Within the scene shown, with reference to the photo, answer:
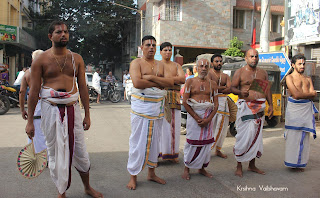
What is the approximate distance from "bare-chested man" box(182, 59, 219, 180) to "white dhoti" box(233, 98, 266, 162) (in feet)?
1.71

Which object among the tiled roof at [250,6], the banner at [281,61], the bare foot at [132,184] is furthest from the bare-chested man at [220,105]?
the tiled roof at [250,6]

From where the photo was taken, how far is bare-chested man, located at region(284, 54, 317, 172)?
4789 millimetres

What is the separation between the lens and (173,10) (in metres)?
20.2

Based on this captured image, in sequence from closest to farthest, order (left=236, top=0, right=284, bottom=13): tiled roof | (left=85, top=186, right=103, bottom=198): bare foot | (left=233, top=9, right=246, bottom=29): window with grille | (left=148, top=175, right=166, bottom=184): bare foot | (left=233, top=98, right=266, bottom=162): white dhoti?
1. (left=85, top=186, right=103, bottom=198): bare foot
2. (left=148, top=175, right=166, bottom=184): bare foot
3. (left=233, top=98, right=266, bottom=162): white dhoti
4. (left=236, top=0, right=284, bottom=13): tiled roof
5. (left=233, top=9, right=246, bottom=29): window with grille

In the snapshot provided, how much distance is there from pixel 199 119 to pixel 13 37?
56.0ft

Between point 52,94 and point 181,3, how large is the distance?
18127mm

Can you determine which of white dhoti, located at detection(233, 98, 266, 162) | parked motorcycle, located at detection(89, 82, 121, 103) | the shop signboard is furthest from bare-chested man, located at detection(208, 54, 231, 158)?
parked motorcycle, located at detection(89, 82, 121, 103)

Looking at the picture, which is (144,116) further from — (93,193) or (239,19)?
(239,19)

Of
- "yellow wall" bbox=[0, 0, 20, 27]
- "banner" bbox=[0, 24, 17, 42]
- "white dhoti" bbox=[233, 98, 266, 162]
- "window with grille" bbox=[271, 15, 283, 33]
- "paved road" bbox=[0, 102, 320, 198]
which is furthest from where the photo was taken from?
"window with grille" bbox=[271, 15, 283, 33]

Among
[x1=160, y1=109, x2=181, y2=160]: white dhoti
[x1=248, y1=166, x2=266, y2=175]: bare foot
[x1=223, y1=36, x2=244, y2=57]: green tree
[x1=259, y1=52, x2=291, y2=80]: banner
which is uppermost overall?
[x1=223, y1=36, x2=244, y2=57]: green tree

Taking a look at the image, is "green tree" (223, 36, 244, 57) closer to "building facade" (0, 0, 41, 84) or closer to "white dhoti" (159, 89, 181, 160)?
"building facade" (0, 0, 41, 84)

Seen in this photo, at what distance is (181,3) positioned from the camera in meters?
20.1

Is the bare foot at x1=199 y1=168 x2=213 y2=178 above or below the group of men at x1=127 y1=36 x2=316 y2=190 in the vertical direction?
below

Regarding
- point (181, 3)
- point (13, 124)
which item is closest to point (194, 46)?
point (181, 3)
